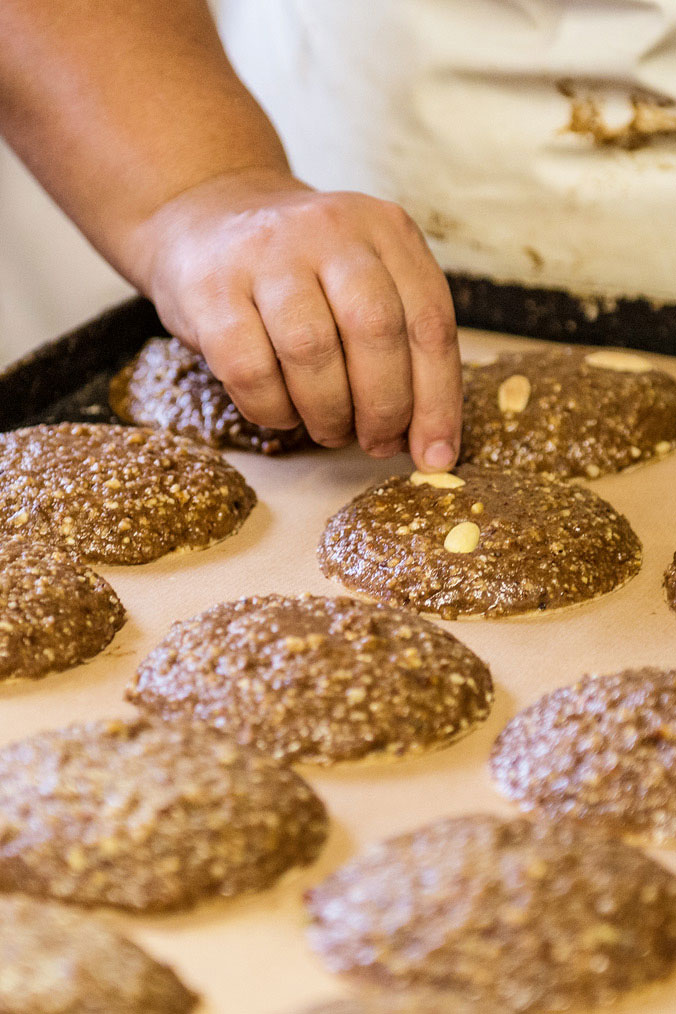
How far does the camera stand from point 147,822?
0.94m

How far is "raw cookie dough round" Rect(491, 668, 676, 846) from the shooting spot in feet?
3.36

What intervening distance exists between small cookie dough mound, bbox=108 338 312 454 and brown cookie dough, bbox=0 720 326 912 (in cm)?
87

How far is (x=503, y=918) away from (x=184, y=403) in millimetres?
1242

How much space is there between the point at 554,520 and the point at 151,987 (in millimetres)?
878

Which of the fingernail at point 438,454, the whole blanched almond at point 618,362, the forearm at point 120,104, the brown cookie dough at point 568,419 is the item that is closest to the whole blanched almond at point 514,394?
the brown cookie dough at point 568,419

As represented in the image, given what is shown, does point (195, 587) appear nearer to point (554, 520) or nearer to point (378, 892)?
point (554, 520)

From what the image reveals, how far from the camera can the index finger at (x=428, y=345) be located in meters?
1.51

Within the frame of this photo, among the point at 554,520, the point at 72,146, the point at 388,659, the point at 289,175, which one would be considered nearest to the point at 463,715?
the point at 388,659

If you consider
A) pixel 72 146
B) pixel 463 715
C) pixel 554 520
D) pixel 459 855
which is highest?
pixel 72 146

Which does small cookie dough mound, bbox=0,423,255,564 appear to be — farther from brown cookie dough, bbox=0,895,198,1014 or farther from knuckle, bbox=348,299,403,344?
brown cookie dough, bbox=0,895,198,1014

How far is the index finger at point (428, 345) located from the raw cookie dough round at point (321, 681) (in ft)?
1.23

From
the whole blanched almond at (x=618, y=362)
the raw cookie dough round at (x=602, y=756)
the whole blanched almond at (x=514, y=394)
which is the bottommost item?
the whole blanched almond at (x=618, y=362)

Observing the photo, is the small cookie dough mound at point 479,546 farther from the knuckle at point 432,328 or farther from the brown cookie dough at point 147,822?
the brown cookie dough at point 147,822

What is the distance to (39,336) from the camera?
114 inches
